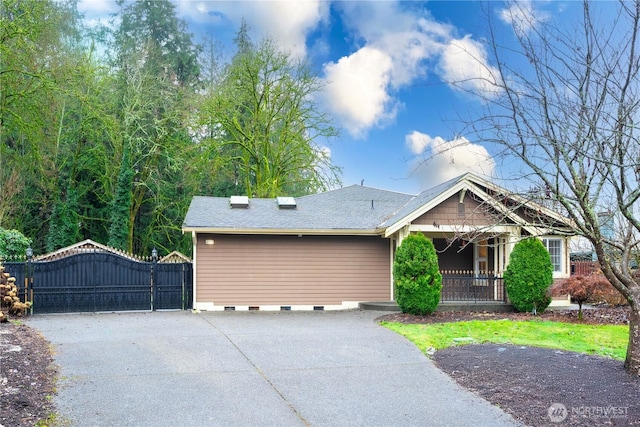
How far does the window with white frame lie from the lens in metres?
15.1

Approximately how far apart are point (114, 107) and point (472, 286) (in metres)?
19.0

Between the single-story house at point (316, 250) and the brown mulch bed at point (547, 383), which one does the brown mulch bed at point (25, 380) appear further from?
the single-story house at point (316, 250)

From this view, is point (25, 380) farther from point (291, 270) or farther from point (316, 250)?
point (316, 250)

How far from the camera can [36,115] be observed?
763 inches

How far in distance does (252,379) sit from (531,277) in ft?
29.0

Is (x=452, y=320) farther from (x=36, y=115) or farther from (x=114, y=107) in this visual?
(x=114, y=107)

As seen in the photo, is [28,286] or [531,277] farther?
[28,286]

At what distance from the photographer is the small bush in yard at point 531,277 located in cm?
1296

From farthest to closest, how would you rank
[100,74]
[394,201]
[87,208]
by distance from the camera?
[87,208] < [100,74] < [394,201]

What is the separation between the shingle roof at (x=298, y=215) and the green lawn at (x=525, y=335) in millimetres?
4518

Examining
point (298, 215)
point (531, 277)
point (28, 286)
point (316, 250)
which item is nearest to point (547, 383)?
point (531, 277)

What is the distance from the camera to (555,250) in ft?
49.9

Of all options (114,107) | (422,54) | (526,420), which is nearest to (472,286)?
(422,54)

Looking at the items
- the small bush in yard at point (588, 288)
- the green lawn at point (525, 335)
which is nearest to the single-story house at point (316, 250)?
the small bush in yard at point (588, 288)
